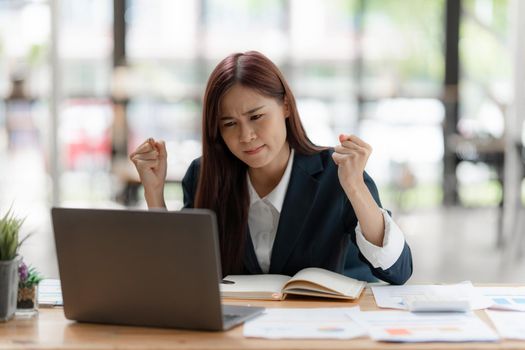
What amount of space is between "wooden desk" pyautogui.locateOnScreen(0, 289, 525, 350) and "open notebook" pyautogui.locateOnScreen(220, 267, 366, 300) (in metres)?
0.28

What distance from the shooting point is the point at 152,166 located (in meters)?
2.36

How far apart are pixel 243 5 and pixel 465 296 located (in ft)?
26.3

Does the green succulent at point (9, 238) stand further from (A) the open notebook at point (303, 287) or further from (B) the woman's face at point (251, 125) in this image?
(B) the woman's face at point (251, 125)

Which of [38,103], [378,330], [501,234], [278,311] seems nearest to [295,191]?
[278,311]

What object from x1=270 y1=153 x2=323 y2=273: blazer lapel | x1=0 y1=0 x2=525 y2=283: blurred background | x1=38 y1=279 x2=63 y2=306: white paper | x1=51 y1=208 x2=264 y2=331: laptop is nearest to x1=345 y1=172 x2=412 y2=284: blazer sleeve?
x1=270 y1=153 x2=323 y2=273: blazer lapel

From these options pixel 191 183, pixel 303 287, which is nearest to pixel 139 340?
pixel 303 287

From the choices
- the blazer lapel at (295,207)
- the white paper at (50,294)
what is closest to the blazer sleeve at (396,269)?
the blazer lapel at (295,207)

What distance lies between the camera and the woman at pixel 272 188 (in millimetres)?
2066

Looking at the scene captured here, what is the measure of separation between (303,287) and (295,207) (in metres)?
0.38

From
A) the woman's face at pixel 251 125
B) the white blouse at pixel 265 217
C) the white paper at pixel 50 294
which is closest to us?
the white paper at pixel 50 294

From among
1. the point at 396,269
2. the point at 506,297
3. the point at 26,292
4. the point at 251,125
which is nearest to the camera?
the point at 26,292

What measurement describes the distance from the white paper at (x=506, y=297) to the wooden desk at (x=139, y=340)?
0.30 ft

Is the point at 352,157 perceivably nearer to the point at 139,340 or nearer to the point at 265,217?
the point at 265,217

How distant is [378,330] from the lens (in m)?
1.63
